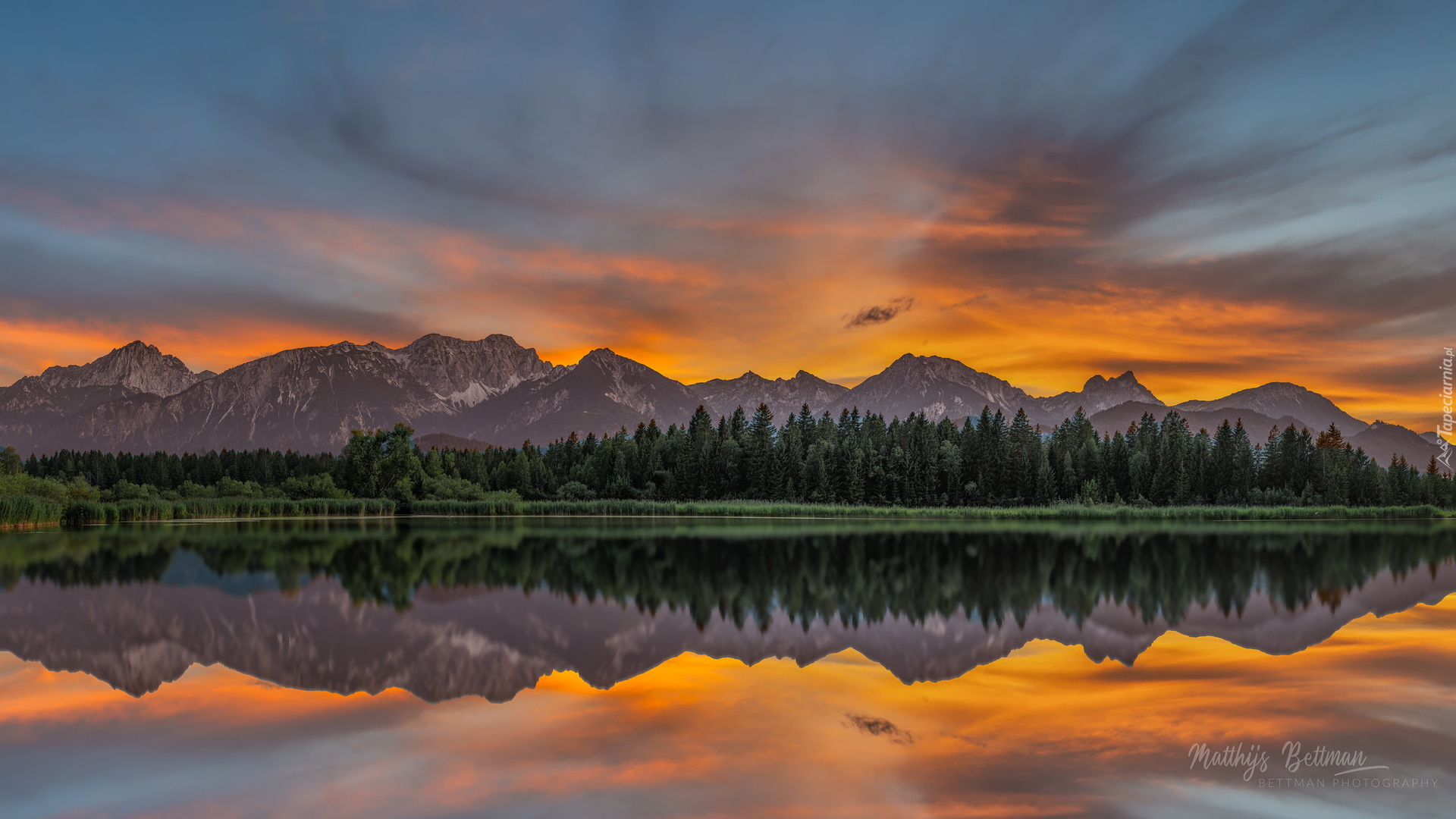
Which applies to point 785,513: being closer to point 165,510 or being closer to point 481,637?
point 165,510

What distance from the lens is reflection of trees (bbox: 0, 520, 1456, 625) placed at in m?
18.5

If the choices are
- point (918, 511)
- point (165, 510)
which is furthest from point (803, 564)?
point (165, 510)

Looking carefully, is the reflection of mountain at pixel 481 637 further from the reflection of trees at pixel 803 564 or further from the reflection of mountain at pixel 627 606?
the reflection of trees at pixel 803 564

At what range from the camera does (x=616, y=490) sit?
353 ft

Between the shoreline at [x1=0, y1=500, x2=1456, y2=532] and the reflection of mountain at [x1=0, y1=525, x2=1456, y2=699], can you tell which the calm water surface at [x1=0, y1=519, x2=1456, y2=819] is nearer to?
the reflection of mountain at [x1=0, y1=525, x2=1456, y2=699]

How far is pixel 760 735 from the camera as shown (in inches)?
326

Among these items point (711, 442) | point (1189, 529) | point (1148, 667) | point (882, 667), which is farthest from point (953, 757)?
point (711, 442)

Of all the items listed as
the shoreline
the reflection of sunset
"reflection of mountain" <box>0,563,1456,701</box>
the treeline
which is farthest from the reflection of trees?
the treeline

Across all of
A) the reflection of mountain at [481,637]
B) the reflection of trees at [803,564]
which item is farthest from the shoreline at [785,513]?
the reflection of mountain at [481,637]

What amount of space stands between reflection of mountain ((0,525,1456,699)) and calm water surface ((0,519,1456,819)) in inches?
5.2

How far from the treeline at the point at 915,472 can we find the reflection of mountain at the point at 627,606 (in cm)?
6069

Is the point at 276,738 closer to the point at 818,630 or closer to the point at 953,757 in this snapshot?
Answer: the point at 953,757

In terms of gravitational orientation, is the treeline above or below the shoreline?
above

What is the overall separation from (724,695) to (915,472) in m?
94.2
